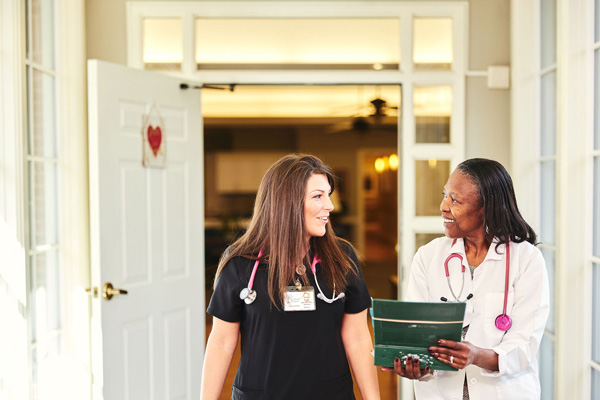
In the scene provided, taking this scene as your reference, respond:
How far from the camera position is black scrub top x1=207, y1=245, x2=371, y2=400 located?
5.85 ft

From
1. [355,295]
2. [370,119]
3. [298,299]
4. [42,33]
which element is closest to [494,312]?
[355,295]

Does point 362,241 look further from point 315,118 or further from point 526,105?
point 526,105

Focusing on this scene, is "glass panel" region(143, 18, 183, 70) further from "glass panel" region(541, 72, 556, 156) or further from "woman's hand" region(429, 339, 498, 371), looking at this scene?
"woman's hand" region(429, 339, 498, 371)

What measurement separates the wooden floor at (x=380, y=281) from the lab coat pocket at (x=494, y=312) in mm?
2611

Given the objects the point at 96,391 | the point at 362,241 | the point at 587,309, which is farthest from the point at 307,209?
the point at 362,241

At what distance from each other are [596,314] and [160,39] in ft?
8.97

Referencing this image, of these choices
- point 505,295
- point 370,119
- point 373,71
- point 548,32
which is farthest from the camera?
point 370,119

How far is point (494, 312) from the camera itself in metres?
1.78

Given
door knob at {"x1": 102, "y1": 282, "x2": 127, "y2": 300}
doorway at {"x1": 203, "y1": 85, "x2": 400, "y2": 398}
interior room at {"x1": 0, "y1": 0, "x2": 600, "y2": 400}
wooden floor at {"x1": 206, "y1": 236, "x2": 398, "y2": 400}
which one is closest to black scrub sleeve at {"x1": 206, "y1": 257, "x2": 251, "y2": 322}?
interior room at {"x1": 0, "y1": 0, "x2": 600, "y2": 400}

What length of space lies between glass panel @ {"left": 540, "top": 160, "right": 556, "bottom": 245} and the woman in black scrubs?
164cm

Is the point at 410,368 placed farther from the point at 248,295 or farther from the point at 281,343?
the point at 248,295

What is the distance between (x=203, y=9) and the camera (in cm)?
353

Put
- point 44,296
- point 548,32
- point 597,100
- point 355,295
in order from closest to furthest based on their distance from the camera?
point 355,295 → point 597,100 → point 44,296 → point 548,32

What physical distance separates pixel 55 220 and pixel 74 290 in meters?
0.41
